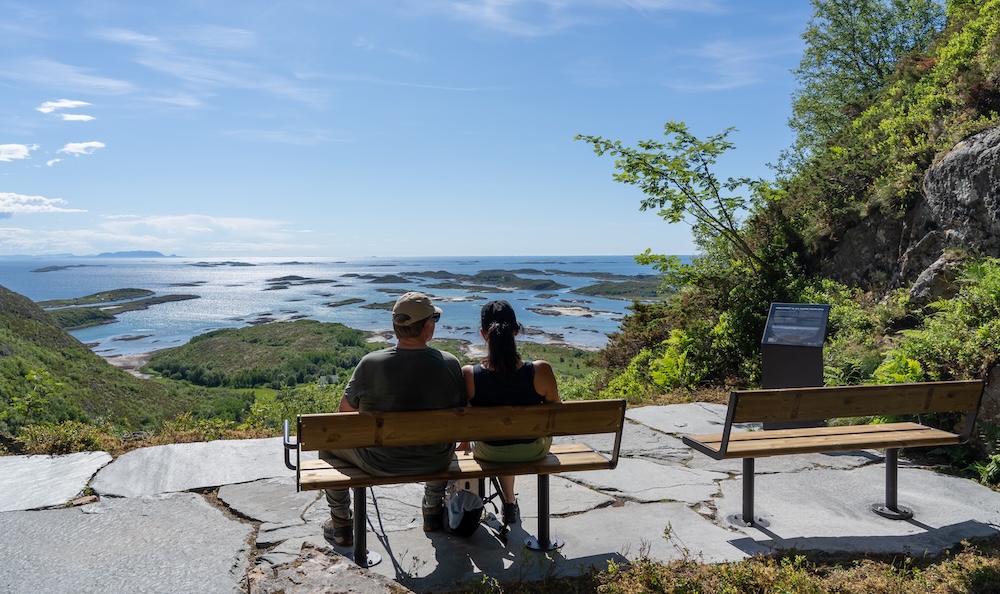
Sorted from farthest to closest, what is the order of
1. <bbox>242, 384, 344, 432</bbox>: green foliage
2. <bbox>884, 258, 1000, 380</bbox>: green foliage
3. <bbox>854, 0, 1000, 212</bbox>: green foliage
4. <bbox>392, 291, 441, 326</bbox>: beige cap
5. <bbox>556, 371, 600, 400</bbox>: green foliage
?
<bbox>556, 371, 600, 400</bbox>: green foliage → <bbox>854, 0, 1000, 212</bbox>: green foliage → <bbox>242, 384, 344, 432</bbox>: green foliage → <bbox>884, 258, 1000, 380</bbox>: green foliage → <bbox>392, 291, 441, 326</bbox>: beige cap

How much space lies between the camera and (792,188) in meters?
11.5

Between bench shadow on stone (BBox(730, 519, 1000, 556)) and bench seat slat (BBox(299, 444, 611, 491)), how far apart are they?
104 cm

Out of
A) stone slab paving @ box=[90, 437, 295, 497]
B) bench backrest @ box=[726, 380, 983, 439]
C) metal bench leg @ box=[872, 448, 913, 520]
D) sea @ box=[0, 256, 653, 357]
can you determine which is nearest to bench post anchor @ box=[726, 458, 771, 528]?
bench backrest @ box=[726, 380, 983, 439]

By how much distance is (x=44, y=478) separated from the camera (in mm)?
5105

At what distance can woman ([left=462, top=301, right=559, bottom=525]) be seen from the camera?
3.79 meters

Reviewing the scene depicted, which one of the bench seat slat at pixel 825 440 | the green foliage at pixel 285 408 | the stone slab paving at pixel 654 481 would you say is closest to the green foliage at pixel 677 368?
the stone slab paving at pixel 654 481

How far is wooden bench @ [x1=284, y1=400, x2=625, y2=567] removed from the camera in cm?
337

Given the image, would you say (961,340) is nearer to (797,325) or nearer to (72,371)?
(797,325)

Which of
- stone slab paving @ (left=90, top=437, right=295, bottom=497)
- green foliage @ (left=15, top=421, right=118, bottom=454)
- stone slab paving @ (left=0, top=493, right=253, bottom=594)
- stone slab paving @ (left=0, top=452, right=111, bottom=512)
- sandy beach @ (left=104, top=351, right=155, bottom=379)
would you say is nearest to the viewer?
stone slab paving @ (left=0, top=493, right=253, bottom=594)

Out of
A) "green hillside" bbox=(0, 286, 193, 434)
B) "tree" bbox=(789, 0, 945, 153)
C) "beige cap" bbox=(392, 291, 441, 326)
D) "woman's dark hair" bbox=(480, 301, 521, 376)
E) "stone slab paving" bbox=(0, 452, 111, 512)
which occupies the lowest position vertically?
"green hillside" bbox=(0, 286, 193, 434)

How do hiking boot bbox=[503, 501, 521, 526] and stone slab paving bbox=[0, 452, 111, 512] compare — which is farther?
stone slab paving bbox=[0, 452, 111, 512]

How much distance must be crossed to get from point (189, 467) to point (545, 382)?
3339 millimetres

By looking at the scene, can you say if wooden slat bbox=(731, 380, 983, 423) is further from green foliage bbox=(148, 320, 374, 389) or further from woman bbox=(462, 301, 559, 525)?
green foliage bbox=(148, 320, 374, 389)

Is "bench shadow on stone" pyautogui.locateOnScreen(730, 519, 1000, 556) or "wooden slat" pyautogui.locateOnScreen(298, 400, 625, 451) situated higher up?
"wooden slat" pyautogui.locateOnScreen(298, 400, 625, 451)
